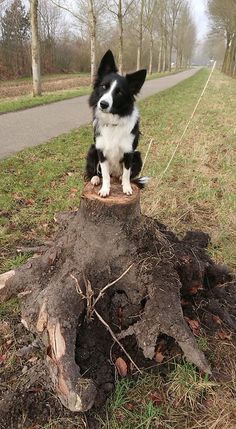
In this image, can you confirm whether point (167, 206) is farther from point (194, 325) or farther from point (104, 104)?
point (104, 104)

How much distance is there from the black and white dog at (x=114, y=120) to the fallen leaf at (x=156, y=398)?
1554 millimetres

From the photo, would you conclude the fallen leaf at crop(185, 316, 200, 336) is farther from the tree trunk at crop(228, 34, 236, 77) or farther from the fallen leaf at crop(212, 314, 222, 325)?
the tree trunk at crop(228, 34, 236, 77)

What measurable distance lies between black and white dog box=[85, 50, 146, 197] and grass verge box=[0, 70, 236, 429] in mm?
1533

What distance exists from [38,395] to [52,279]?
2.84 feet

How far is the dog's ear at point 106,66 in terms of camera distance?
325 centimetres

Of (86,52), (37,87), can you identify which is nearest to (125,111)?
(37,87)

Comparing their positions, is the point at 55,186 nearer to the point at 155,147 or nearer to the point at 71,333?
the point at 155,147

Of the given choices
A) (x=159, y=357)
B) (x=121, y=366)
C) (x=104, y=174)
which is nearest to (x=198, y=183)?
(x=104, y=174)

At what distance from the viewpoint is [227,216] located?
5.40 m

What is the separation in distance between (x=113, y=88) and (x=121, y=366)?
2.23m

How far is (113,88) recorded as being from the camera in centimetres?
315

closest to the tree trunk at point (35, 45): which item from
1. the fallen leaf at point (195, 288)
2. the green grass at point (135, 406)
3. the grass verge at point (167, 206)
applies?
the grass verge at point (167, 206)

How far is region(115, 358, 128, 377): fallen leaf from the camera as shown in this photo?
9.22 feet

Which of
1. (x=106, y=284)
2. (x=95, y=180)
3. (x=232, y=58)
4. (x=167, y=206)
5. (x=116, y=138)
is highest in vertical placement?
(x=232, y=58)
